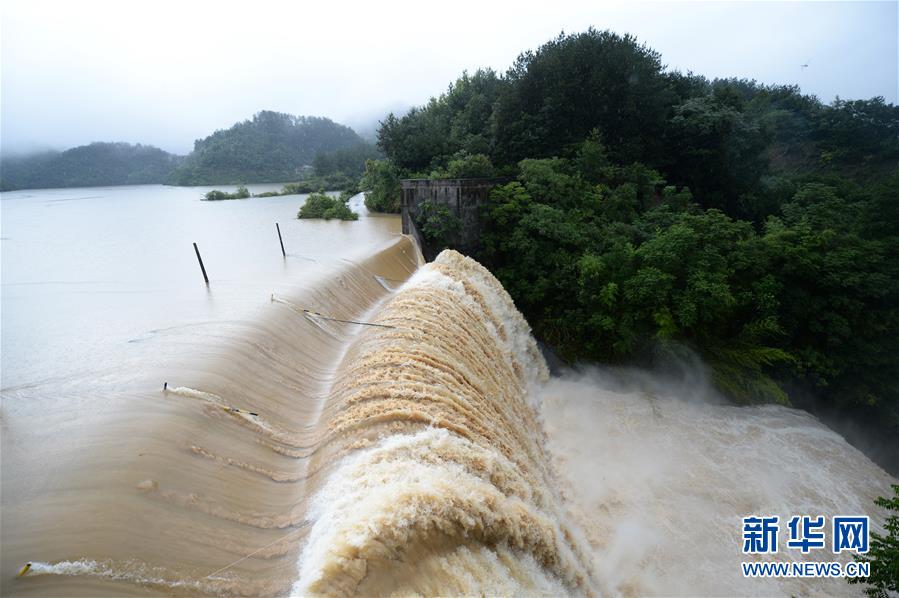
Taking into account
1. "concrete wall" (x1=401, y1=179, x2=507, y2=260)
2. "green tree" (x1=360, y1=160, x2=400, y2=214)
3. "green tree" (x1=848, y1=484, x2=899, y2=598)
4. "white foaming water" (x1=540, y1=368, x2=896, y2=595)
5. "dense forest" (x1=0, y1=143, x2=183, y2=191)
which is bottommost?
"white foaming water" (x1=540, y1=368, x2=896, y2=595)

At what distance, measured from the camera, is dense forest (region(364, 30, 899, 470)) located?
28.4 ft

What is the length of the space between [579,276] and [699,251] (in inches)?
104

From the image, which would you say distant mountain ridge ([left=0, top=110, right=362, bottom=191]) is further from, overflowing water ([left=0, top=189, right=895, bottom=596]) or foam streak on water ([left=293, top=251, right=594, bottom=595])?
foam streak on water ([left=293, top=251, right=594, bottom=595])

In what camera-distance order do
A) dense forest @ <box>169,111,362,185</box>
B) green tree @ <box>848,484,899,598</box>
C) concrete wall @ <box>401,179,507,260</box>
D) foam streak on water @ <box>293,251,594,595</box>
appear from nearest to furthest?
foam streak on water @ <box>293,251,594,595</box>, green tree @ <box>848,484,899,598</box>, concrete wall @ <box>401,179,507,260</box>, dense forest @ <box>169,111,362,185</box>

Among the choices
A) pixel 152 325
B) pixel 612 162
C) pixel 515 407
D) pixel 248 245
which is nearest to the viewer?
pixel 152 325

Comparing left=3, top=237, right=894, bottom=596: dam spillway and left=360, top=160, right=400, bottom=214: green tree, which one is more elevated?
left=360, top=160, right=400, bottom=214: green tree

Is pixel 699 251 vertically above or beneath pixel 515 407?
above

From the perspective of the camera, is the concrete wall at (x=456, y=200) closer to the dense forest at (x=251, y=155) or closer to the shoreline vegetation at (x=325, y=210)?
the shoreline vegetation at (x=325, y=210)

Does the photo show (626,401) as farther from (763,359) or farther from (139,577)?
(139,577)

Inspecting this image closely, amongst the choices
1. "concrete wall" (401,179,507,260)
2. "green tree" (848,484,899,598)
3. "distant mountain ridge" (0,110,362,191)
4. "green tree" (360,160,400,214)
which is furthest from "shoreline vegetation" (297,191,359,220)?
"distant mountain ridge" (0,110,362,191)

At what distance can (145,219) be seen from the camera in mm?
18281

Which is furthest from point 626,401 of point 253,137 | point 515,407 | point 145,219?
point 253,137

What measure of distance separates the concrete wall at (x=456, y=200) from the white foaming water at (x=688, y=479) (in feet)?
16.9

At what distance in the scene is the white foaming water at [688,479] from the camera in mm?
5172
